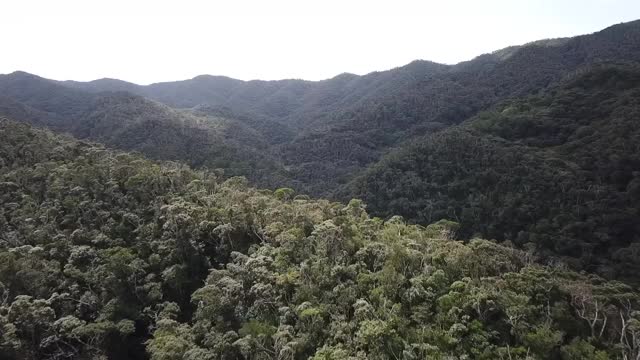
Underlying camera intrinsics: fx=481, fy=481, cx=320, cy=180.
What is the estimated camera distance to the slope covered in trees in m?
83.1

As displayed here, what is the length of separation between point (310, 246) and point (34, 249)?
25687 millimetres

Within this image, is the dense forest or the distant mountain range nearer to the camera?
the dense forest

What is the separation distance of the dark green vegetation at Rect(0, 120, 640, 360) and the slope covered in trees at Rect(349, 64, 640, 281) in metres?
38.7

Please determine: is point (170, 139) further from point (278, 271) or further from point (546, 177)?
point (278, 271)

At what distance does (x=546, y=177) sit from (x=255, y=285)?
250ft

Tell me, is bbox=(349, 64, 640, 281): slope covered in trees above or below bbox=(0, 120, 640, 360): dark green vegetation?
below

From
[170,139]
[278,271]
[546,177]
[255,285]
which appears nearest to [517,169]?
[546,177]

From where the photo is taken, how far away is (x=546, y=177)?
315 feet

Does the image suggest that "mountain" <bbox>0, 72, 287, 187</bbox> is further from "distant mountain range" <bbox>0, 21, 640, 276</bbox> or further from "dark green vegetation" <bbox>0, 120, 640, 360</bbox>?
"dark green vegetation" <bbox>0, 120, 640, 360</bbox>

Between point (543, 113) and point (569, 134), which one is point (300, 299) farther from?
point (543, 113)

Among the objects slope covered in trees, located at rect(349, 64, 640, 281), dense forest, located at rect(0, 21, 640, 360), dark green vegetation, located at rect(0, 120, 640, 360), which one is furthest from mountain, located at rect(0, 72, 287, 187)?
dark green vegetation, located at rect(0, 120, 640, 360)

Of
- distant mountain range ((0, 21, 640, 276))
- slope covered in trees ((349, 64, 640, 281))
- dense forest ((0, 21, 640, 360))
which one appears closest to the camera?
dense forest ((0, 21, 640, 360))

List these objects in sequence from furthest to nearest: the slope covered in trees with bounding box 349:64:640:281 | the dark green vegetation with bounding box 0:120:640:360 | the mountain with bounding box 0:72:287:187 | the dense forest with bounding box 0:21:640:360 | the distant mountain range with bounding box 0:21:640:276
Answer: 1. the mountain with bounding box 0:72:287:187
2. the distant mountain range with bounding box 0:21:640:276
3. the slope covered in trees with bounding box 349:64:640:281
4. the dense forest with bounding box 0:21:640:360
5. the dark green vegetation with bounding box 0:120:640:360

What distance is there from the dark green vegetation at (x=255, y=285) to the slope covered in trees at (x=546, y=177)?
3867cm
